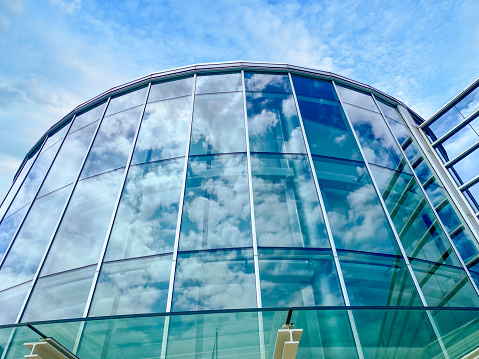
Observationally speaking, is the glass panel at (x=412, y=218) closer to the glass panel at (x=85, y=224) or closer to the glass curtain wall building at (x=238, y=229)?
the glass curtain wall building at (x=238, y=229)

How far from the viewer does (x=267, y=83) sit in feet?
40.7

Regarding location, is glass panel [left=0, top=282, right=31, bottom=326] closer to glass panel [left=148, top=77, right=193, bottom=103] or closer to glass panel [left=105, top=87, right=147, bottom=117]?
glass panel [left=105, top=87, right=147, bottom=117]

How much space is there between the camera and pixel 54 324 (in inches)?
201

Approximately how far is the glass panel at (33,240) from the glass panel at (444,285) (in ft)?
31.3

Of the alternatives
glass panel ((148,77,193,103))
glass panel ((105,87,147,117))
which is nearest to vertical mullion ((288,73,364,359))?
glass panel ((148,77,193,103))

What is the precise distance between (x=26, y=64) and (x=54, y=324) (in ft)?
46.1

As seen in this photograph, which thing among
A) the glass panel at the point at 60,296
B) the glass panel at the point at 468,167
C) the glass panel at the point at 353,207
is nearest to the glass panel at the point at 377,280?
the glass panel at the point at 353,207

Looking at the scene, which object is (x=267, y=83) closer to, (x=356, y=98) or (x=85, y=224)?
(x=356, y=98)

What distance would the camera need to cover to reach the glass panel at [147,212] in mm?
8391

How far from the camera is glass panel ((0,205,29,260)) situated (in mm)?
11227

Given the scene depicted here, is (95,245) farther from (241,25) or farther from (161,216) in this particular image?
(241,25)

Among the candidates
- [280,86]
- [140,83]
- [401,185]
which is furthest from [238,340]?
[140,83]

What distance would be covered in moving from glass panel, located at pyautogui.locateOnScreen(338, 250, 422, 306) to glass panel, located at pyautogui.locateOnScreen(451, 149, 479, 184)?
5.55m

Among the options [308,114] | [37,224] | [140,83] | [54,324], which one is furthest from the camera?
[140,83]
